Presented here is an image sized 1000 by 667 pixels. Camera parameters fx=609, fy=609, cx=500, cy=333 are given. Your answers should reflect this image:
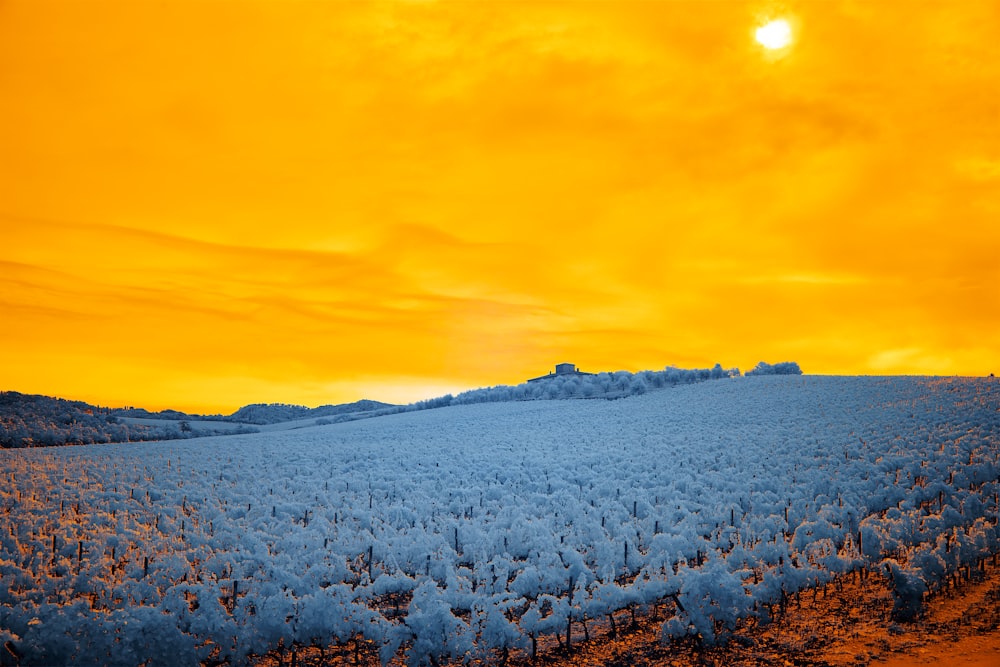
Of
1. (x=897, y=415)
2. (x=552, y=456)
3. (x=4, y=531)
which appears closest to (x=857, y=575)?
(x=552, y=456)

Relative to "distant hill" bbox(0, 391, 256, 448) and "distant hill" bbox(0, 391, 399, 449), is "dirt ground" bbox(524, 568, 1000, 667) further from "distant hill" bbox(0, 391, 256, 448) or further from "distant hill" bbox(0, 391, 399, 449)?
"distant hill" bbox(0, 391, 256, 448)

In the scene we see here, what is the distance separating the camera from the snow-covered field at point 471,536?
38.6ft

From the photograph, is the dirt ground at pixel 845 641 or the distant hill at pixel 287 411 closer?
the dirt ground at pixel 845 641

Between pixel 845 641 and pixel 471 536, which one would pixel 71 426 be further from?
pixel 845 641

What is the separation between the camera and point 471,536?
58.5 feet

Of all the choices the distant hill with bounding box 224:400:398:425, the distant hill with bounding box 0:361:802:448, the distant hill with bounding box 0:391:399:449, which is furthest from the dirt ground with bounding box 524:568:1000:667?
the distant hill with bounding box 224:400:398:425

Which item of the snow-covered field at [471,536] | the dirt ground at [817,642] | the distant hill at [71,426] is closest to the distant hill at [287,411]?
the distant hill at [71,426]

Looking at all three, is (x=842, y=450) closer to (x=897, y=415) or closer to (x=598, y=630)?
(x=897, y=415)

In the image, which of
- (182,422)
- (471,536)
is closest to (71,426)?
(182,422)

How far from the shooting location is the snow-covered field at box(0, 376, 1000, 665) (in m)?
11.8

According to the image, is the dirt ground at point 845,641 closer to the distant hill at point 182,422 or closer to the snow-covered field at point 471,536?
the snow-covered field at point 471,536

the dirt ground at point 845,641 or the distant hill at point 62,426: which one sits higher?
the distant hill at point 62,426

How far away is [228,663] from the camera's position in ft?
38.9

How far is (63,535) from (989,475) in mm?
30967
